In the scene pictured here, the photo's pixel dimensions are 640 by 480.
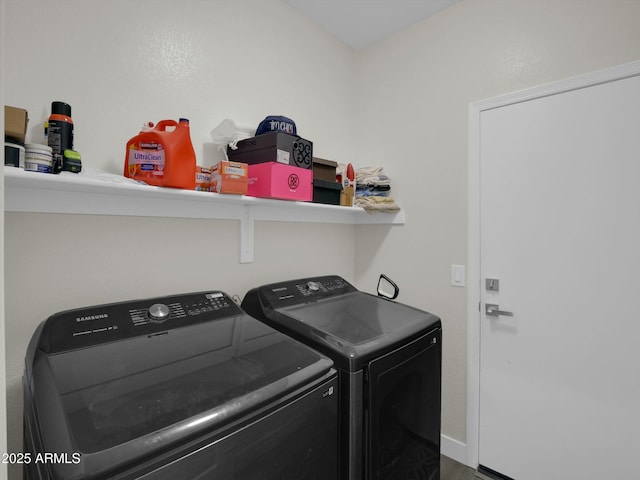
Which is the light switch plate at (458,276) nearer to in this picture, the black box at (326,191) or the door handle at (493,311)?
the door handle at (493,311)

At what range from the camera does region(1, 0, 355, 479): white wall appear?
3.72ft

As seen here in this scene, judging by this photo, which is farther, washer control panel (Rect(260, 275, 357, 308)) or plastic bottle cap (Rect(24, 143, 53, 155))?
washer control panel (Rect(260, 275, 357, 308))

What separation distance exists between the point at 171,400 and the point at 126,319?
486mm

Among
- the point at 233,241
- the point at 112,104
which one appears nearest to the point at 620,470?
the point at 233,241

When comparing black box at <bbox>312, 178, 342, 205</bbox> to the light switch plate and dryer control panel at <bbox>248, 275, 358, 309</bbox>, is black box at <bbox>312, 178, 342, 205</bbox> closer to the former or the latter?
dryer control panel at <bbox>248, 275, 358, 309</bbox>

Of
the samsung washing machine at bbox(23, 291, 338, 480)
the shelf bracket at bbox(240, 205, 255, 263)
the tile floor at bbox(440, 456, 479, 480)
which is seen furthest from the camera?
the tile floor at bbox(440, 456, 479, 480)

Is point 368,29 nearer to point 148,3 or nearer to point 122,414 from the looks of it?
point 148,3

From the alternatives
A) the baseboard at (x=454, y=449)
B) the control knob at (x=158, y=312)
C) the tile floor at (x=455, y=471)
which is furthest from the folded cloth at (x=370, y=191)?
the tile floor at (x=455, y=471)

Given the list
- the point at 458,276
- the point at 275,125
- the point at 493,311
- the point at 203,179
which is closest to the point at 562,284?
the point at 493,311

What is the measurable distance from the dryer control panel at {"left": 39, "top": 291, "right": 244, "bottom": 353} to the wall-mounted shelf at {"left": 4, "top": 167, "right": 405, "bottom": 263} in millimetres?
399

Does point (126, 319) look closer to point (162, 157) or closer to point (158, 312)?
point (158, 312)

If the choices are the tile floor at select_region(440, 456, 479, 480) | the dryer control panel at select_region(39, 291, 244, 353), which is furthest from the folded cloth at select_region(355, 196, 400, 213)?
the tile floor at select_region(440, 456, 479, 480)

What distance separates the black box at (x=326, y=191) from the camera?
1.85m

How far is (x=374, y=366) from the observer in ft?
3.92
